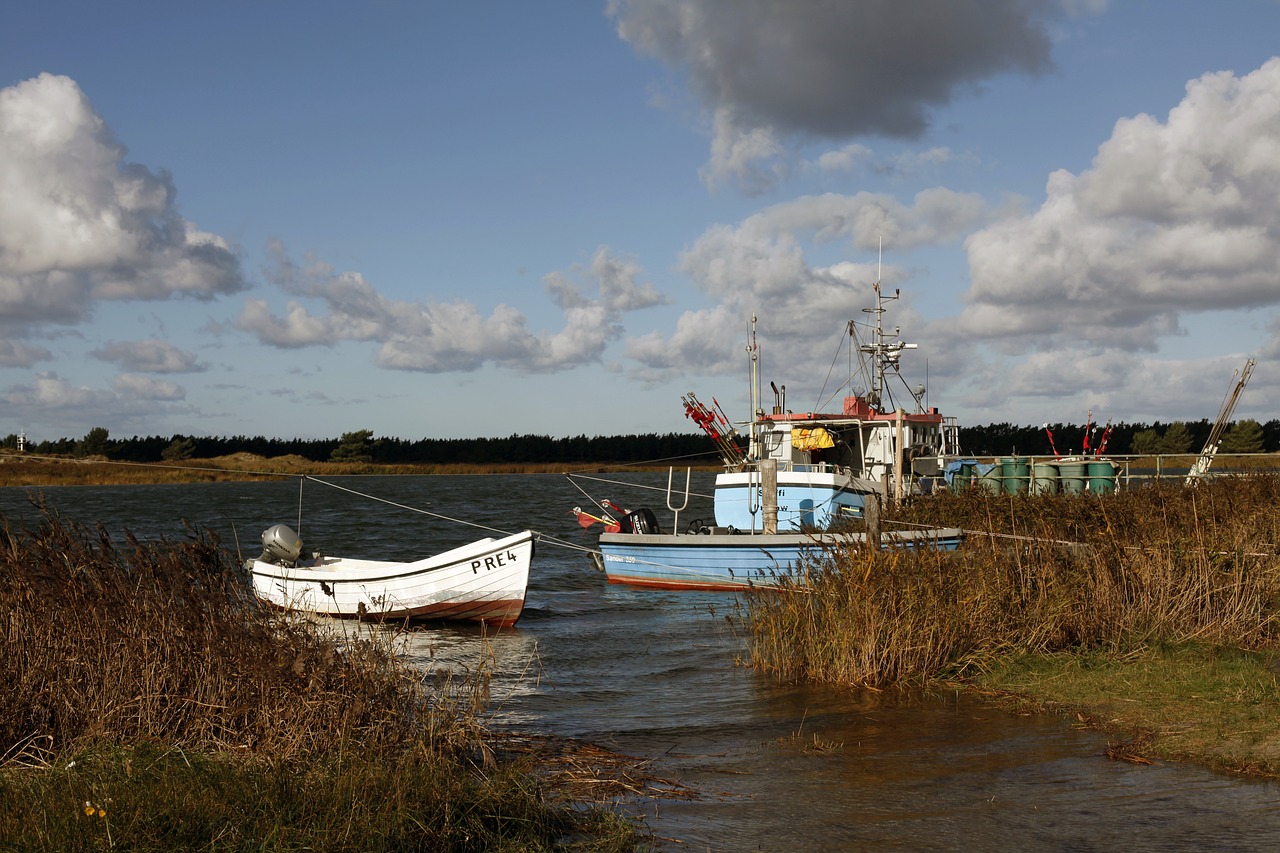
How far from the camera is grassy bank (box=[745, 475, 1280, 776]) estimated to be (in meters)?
10.0

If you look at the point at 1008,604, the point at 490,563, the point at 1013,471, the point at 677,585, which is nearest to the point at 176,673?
the point at 1008,604

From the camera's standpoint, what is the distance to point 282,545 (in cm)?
1855

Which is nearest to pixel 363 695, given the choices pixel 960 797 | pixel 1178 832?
pixel 960 797

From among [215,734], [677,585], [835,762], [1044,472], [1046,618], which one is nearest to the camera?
[215,734]

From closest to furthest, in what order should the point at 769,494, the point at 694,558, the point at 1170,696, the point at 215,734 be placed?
the point at 215,734 < the point at 1170,696 < the point at 769,494 < the point at 694,558

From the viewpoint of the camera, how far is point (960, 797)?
6996 millimetres

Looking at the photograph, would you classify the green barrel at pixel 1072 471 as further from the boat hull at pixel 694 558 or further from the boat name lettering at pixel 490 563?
the boat name lettering at pixel 490 563

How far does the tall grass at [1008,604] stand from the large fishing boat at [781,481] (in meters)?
7.04

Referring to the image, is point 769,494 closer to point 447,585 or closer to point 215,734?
point 447,585

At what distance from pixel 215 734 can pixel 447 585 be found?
1023cm

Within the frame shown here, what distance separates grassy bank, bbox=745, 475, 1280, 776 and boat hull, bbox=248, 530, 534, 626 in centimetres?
620

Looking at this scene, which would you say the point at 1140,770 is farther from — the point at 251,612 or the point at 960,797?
the point at 251,612

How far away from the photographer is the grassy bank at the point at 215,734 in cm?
539

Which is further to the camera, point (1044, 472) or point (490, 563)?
point (1044, 472)
